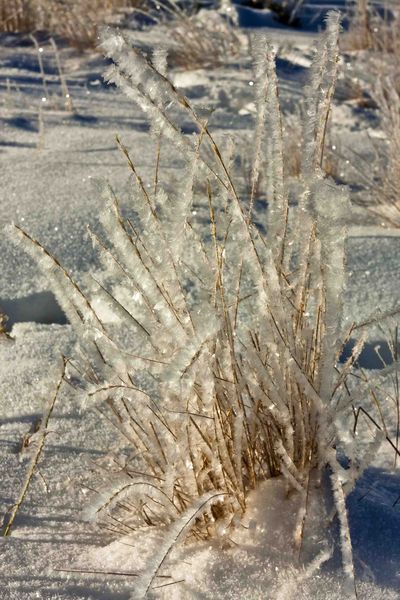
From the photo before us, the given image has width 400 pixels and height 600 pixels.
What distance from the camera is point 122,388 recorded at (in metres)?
1.18

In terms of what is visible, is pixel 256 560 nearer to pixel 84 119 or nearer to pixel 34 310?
pixel 34 310

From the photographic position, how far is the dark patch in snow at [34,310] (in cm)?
225

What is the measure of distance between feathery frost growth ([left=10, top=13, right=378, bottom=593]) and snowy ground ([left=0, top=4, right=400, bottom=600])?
7 cm

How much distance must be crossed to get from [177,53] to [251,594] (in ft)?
13.2

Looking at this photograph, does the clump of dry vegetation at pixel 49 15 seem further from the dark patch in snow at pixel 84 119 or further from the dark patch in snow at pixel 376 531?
the dark patch in snow at pixel 376 531

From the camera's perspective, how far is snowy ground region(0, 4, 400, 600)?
1241 mm

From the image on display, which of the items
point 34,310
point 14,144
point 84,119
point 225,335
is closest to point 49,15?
point 84,119

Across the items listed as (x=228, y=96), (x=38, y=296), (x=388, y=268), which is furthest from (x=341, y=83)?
(x=38, y=296)

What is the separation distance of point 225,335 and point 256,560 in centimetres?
35

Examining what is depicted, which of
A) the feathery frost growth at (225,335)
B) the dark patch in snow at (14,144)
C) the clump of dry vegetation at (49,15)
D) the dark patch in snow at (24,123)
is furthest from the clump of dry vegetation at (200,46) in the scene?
the feathery frost growth at (225,335)

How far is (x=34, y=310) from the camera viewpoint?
2.28 metres

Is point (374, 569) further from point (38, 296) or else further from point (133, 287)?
point (38, 296)

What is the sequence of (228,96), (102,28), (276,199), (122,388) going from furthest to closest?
(228,96)
(276,199)
(122,388)
(102,28)

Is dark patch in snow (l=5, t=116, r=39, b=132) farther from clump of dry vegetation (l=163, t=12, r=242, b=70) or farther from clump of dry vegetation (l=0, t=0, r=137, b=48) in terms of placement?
clump of dry vegetation (l=0, t=0, r=137, b=48)
